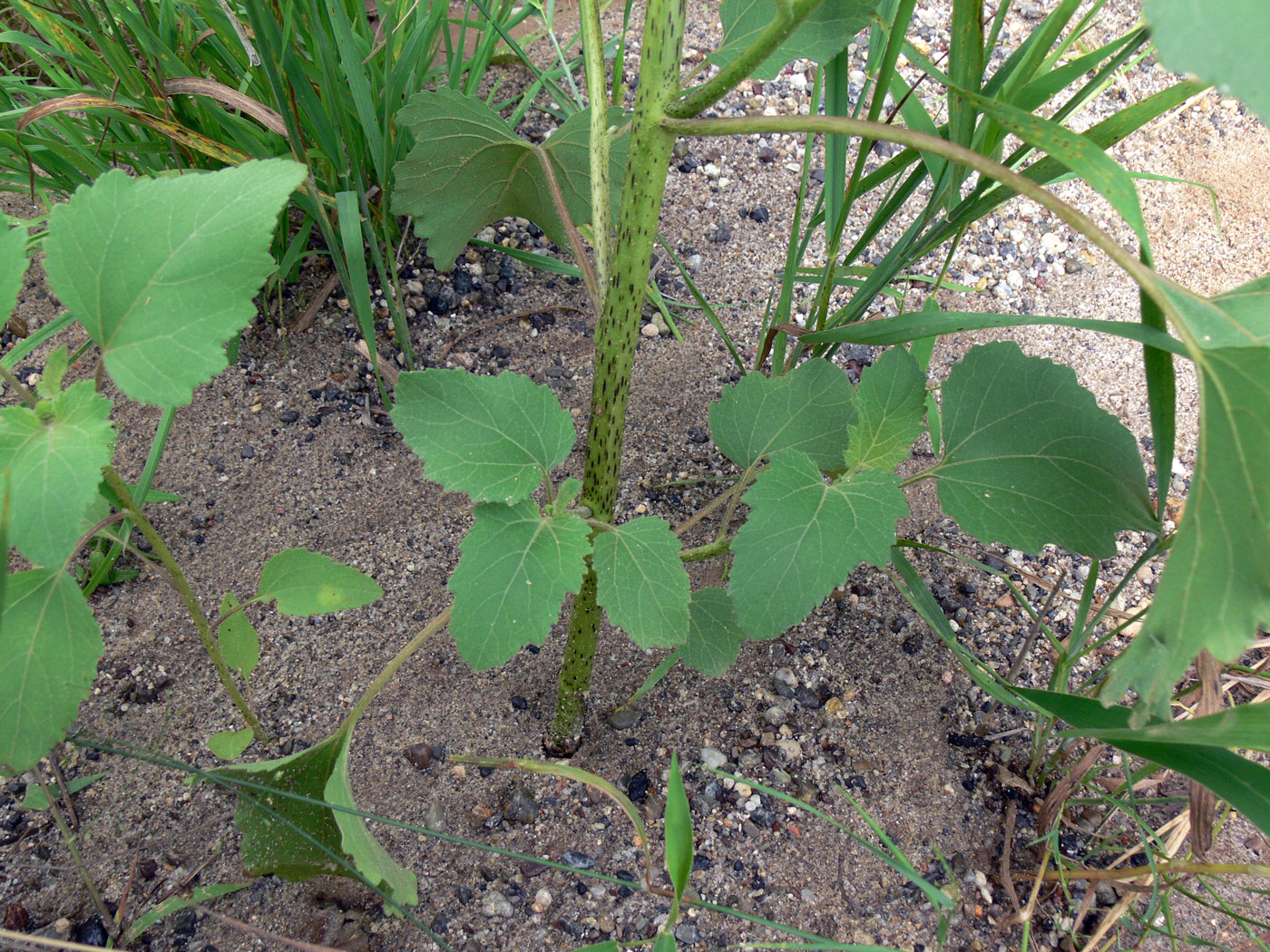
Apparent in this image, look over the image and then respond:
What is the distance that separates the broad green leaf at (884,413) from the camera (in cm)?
91

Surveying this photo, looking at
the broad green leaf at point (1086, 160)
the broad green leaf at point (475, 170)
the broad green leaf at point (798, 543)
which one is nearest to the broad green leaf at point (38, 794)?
the broad green leaf at point (475, 170)

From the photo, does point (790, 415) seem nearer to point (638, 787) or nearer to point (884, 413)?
point (884, 413)

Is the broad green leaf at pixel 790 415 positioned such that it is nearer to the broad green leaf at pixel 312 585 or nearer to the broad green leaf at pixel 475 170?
the broad green leaf at pixel 475 170

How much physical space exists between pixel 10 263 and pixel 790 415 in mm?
774

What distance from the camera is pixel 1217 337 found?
24.8 inches

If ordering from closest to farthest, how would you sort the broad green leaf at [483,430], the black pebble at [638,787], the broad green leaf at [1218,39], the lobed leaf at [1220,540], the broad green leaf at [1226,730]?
the broad green leaf at [1218,39], the lobed leaf at [1220,540], the broad green leaf at [1226,730], the broad green leaf at [483,430], the black pebble at [638,787]

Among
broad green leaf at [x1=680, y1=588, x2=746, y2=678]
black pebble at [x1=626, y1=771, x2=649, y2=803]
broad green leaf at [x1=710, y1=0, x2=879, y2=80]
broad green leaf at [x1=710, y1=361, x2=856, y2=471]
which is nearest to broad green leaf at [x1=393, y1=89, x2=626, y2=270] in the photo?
broad green leaf at [x1=710, y1=0, x2=879, y2=80]

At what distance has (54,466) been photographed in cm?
67

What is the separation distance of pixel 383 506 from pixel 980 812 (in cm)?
104

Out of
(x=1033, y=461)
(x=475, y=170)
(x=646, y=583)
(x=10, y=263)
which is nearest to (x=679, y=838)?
(x=646, y=583)

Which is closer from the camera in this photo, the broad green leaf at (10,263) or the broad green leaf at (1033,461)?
the broad green leaf at (10,263)

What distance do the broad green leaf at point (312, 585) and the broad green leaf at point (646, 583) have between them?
31cm

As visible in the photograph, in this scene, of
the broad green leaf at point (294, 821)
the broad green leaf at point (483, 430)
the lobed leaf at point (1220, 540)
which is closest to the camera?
the lobed leaf at point (1220, 540)

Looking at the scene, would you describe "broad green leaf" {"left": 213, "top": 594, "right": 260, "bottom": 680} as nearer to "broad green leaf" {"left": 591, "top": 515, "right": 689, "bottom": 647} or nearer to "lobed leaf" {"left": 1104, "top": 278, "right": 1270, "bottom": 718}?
"broad green leaf" {"left": 591, "top": 515, "right": 689, "bottom": 647}
